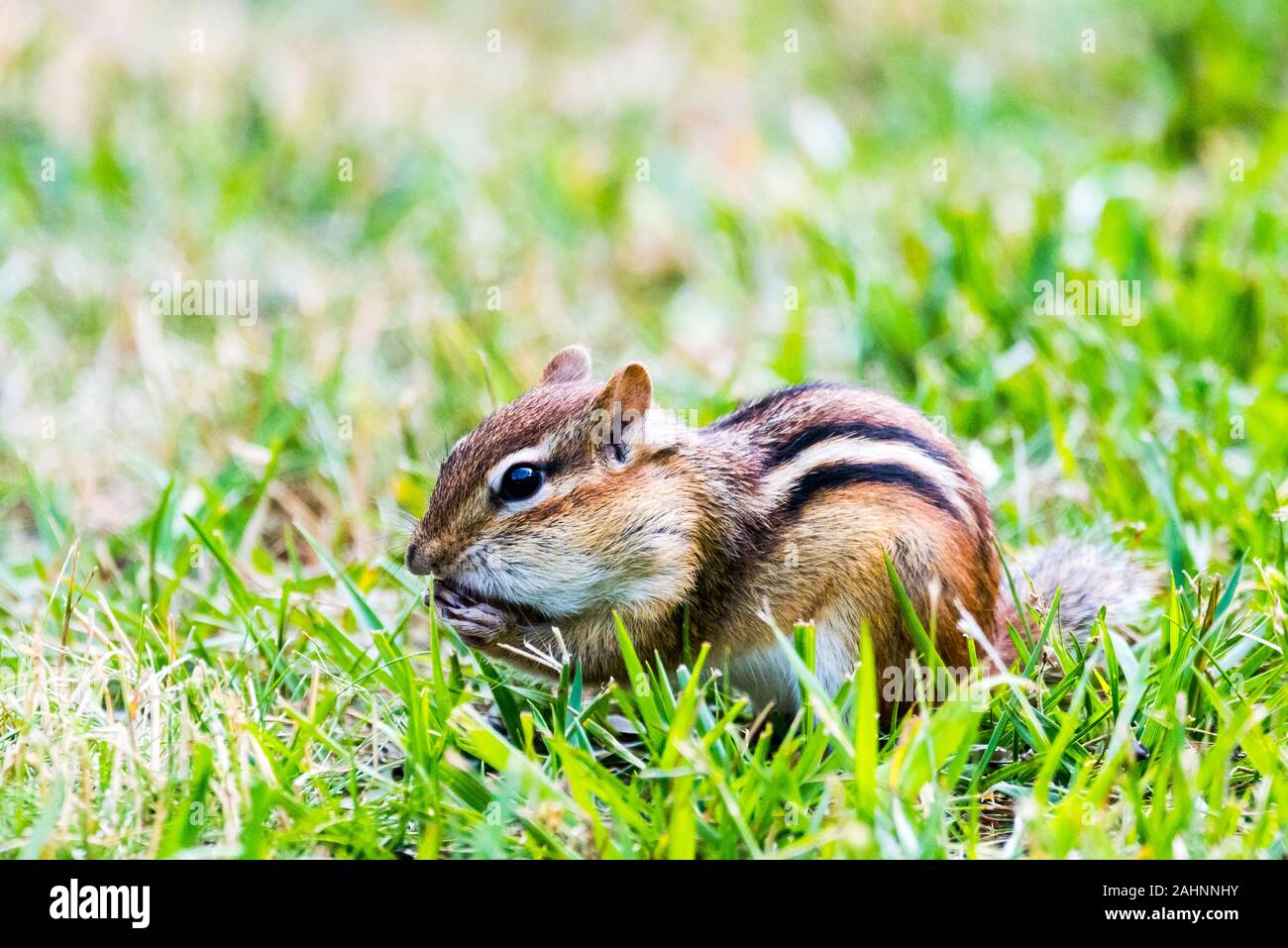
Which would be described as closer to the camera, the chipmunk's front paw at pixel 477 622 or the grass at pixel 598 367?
the grass at pixel 598 367

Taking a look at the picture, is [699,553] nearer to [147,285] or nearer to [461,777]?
[461,777]

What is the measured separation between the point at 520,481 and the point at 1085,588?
133cm

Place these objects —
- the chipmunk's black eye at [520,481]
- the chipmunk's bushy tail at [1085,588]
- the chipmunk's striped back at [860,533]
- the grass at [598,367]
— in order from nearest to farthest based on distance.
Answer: the grass at [598,367] → the chipmunk's striped back at [860,533] → the chipmunk's black eye at [520,481] → the chipmunk's bushy tail at [1085,588]

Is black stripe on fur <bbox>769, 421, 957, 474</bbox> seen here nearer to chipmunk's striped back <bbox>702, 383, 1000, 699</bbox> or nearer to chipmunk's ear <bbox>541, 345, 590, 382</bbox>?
chipmunk's striped back <bbox>702, 383, 1000, 699</bbox>

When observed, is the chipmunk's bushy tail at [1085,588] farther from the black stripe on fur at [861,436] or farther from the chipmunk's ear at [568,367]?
Result: the chipmunk's ear at [568,367]

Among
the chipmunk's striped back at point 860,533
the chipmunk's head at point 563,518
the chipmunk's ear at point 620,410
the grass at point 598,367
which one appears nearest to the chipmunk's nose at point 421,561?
the chipmunk's head at point 563,518

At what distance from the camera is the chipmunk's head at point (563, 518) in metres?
3.07

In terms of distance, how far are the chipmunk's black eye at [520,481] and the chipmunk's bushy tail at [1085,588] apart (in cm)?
109

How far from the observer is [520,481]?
3.10 metres

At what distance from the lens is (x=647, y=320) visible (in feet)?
17.8

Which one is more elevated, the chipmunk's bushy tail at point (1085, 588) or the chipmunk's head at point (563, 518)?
the chipmunk's head at point (563, 518)

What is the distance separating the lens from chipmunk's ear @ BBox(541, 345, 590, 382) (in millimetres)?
3543

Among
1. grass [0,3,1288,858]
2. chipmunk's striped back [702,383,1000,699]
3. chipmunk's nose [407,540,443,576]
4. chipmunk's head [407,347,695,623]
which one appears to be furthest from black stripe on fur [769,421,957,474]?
chipmunk's nose [407,540,443,576]

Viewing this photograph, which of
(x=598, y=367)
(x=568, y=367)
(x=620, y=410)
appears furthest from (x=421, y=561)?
(x=598, y=367)
